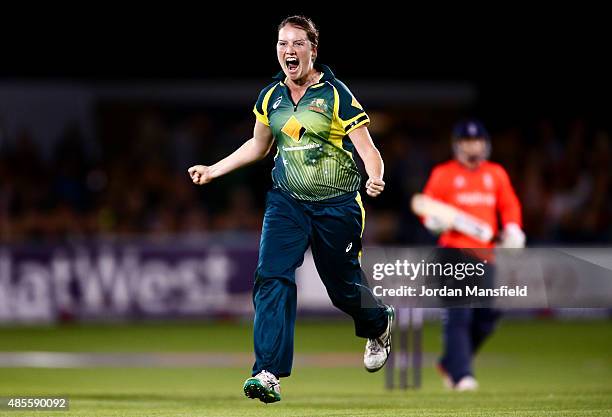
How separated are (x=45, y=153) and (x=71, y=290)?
15.0ft

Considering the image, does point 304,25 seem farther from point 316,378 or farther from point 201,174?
point 316,378

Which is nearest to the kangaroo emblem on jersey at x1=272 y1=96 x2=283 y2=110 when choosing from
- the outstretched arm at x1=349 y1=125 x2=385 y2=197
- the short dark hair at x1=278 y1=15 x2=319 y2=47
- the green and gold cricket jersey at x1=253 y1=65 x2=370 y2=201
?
the green and gold cricket jersey at x1=253 y1=65 x2=370 y2=201

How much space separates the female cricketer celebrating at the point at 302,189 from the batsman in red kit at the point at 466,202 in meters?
3.36

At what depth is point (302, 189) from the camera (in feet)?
27.2

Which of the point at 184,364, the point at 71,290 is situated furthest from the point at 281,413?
the point at 71,290

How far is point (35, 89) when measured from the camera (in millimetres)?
24266

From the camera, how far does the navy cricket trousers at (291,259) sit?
8242 mm

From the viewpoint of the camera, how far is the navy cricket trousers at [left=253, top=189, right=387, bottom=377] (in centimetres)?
824

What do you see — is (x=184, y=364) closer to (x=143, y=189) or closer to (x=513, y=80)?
(x=143, y=189)

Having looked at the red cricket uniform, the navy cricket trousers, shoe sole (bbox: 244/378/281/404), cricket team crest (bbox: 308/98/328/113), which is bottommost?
shoe sole (bbox: 244/378/281/404)

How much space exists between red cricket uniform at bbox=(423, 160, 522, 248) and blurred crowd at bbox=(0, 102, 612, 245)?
8.56 m

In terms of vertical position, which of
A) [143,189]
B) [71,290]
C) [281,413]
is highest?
[143,189]
